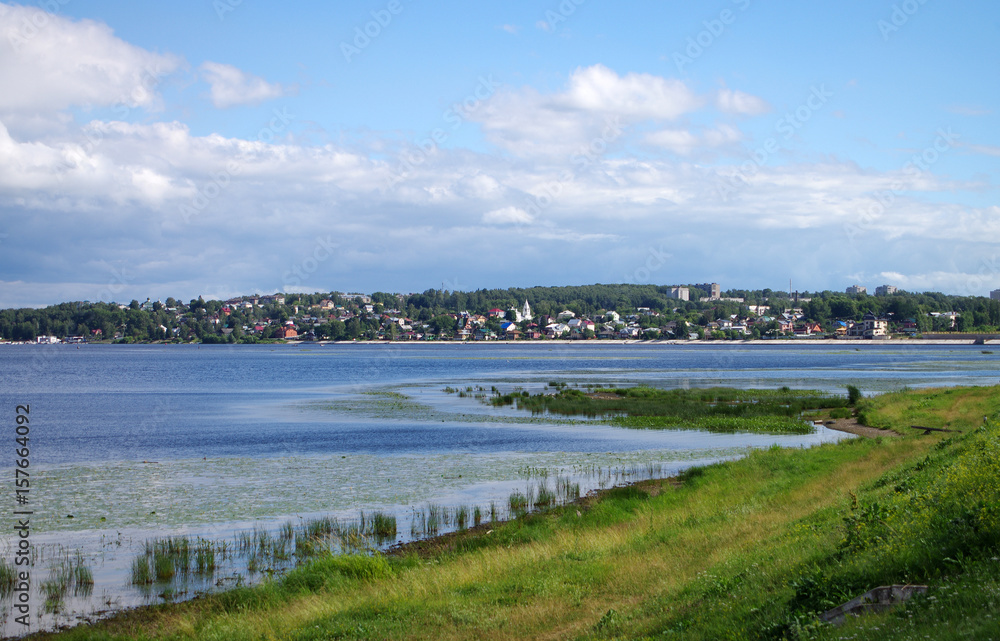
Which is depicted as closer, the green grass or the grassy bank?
the grassy bank

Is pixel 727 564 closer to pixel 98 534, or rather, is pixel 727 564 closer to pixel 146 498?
pixel 98 534

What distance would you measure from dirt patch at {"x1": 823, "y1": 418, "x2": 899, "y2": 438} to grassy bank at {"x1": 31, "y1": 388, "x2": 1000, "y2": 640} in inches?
750

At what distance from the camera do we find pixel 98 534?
22641 millimetres

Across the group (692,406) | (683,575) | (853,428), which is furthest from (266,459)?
(692,406)

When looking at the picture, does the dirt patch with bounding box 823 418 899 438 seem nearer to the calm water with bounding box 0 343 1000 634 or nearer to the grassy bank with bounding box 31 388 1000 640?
the calm water with bounding box 0 343 1000 634

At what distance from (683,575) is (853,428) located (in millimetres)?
35663

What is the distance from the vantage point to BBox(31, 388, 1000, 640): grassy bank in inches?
369

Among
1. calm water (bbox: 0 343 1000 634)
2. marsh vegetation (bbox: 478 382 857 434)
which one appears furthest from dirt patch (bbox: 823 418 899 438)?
calm water (bbox: 0 343 1000 634)

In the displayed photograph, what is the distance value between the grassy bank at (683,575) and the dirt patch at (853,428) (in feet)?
62.5

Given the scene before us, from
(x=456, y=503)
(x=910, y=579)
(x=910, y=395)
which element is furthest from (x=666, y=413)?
(x=910, y=579)

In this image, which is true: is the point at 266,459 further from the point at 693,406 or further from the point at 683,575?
the point at 693,406

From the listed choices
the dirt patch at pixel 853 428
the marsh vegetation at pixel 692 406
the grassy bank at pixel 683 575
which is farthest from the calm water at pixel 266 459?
the grassy bank at pixel 683 575

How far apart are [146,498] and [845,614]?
2571 cm

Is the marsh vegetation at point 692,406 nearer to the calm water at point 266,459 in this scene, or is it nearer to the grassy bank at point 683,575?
the calm water at point 266,459
